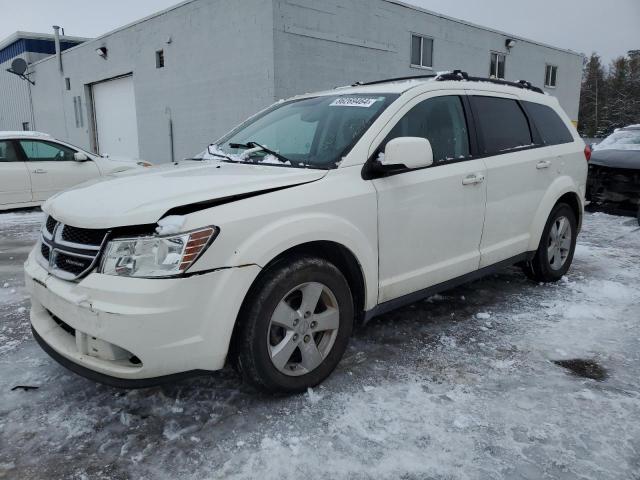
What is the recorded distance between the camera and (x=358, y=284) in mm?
3078

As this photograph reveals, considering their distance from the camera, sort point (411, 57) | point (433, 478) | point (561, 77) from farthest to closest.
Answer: point (561, 77) → point (411, 57) → point (433, 478)

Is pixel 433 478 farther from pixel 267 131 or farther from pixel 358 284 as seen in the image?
pixel 267 131

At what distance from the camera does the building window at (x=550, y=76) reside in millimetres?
21391

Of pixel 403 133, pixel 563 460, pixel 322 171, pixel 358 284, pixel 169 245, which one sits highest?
pixel 403 133

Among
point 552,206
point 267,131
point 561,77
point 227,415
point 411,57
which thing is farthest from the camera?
point 561,77

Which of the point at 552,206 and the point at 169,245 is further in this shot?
the point at 552,206

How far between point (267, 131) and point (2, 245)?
16.2 ft

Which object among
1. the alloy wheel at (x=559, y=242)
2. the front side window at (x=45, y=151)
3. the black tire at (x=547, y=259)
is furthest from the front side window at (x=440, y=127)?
A: the front side window at (x=45, y=151)

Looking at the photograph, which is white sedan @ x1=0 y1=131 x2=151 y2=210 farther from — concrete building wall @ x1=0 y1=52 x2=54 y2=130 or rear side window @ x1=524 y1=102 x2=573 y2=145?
concrete building wall @ x1=0 y1=52 x2=54 y2=130

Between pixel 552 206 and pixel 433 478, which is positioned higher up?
pixel 552 206

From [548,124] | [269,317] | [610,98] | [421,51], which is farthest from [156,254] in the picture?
[610,98]

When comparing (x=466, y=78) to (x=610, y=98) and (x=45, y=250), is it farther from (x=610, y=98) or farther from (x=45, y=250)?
(x=610, y=98)

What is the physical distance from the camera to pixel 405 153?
9.61 feet

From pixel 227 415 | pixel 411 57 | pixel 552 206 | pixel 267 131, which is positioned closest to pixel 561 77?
pixel 411 57
